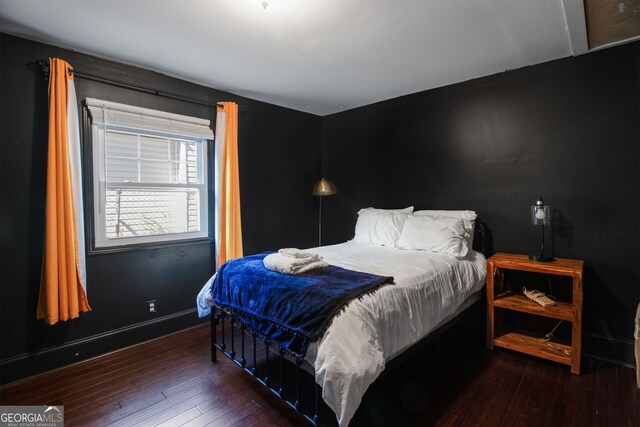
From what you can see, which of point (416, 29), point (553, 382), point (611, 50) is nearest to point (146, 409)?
point (553, 382)

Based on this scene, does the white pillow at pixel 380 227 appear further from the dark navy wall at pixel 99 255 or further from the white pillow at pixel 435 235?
the dark navy wall at pixel 99 255

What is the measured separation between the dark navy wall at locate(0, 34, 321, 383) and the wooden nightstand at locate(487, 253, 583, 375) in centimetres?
240

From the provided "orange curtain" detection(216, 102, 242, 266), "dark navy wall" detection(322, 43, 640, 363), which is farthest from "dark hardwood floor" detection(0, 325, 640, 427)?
"orange curtain" detection(216, 102, 242, 266)

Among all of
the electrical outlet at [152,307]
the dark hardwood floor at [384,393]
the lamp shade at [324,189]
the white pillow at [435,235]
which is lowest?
the dark hardwood floor at [384,393]

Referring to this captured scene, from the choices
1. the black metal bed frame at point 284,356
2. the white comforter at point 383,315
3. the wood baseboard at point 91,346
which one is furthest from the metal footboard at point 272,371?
the wood baseboard at point 91,346

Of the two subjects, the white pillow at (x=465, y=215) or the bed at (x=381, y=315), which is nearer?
the bed at (x=381, y=315)

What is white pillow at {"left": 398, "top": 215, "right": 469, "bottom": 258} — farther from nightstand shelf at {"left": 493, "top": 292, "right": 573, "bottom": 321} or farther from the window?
the window

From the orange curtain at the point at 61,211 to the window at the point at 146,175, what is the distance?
0.18 meters

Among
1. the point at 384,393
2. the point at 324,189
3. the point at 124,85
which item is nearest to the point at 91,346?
the point at 124,85

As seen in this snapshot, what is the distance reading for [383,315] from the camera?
161 centimetres

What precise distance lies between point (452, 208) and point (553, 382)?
1.60m

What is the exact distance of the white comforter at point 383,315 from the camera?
52.6 inches

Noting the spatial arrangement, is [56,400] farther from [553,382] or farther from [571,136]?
[571,136]

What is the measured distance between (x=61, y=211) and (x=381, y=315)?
2297 millimetres
